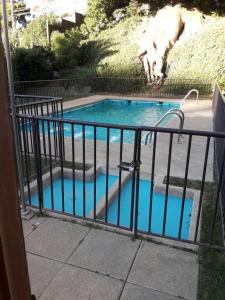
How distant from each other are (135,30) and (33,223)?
17.9 m

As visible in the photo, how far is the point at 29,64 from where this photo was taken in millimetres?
13742

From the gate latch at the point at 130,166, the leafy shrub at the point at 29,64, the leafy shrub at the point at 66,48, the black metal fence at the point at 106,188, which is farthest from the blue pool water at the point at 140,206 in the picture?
the leafy shrub at the point at 66,48

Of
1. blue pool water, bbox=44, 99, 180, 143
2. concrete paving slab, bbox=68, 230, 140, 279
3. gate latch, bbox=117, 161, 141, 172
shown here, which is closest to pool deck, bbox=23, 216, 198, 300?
concrete paving slab, bbox=68, 230, 140, 279

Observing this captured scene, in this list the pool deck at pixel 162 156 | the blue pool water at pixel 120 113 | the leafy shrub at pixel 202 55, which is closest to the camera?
the pool deck at pixel 162 156

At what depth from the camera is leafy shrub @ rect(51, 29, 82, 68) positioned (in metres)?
16.7

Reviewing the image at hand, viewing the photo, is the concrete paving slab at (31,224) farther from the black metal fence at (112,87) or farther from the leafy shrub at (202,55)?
the leafy shrub at (202,55)

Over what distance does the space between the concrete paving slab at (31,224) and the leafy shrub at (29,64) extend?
11879mm

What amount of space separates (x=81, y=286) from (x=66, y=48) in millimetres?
→ 17179

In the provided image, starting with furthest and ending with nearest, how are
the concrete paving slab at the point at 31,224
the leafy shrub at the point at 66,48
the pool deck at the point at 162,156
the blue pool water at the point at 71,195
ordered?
the leafy shrub at the point at 66,48 → the pool deck at the point at 162,156 → the blue pool water at the point at 71,195 → the concrete paving slab at the point at 31,224

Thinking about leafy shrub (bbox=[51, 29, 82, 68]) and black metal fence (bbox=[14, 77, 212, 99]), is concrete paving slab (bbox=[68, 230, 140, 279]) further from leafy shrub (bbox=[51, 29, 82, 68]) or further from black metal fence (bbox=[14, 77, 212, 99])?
leafy shrub (bbox=[51, 29, 82, 68])

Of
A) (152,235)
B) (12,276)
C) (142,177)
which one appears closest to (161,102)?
(142,177)

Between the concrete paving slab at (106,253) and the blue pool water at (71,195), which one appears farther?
the blue pool water at (71,195)

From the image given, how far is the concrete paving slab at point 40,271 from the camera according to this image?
1953 mm

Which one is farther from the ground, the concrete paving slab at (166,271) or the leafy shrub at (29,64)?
the leafy shrub at (29,64)
